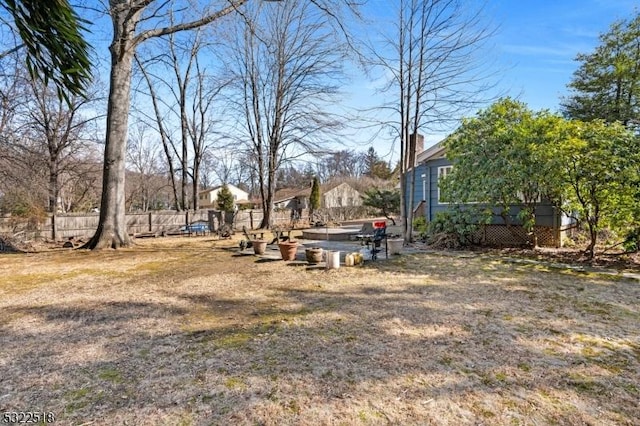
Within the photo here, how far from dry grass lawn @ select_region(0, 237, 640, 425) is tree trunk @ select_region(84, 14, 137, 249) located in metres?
3.39

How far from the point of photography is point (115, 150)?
8992mm

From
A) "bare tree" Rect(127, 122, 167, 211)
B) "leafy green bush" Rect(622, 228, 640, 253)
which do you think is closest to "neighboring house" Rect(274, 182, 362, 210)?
"bare tree" Rect(127, 122, 167, 211)

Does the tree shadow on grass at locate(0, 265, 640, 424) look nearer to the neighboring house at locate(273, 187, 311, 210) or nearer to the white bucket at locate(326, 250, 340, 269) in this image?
the white bucket at locate(326, 250, 340, 269)

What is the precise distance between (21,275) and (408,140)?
975 cm

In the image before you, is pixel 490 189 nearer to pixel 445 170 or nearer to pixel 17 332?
pixel 445 170

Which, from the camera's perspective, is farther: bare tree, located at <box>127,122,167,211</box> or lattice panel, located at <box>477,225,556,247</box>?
bare tree, located at <box>127,122,167,211</box>

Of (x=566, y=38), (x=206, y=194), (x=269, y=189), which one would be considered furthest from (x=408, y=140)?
(x=206, y=194)

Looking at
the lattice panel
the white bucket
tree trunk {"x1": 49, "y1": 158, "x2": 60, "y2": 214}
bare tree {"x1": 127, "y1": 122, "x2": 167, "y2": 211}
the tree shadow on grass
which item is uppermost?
bare tree {"x1": 127, "y1": 122, "x2": 167, "y2": 211}

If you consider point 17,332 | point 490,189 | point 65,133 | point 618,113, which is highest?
point 618,113

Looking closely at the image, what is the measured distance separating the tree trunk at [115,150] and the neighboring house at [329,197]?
2948 cm

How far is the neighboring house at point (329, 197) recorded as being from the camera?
38844mm

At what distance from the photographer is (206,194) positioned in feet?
171

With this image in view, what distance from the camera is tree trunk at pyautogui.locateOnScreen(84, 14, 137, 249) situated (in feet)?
29.2

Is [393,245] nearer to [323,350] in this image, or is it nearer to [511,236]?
[511,236]
